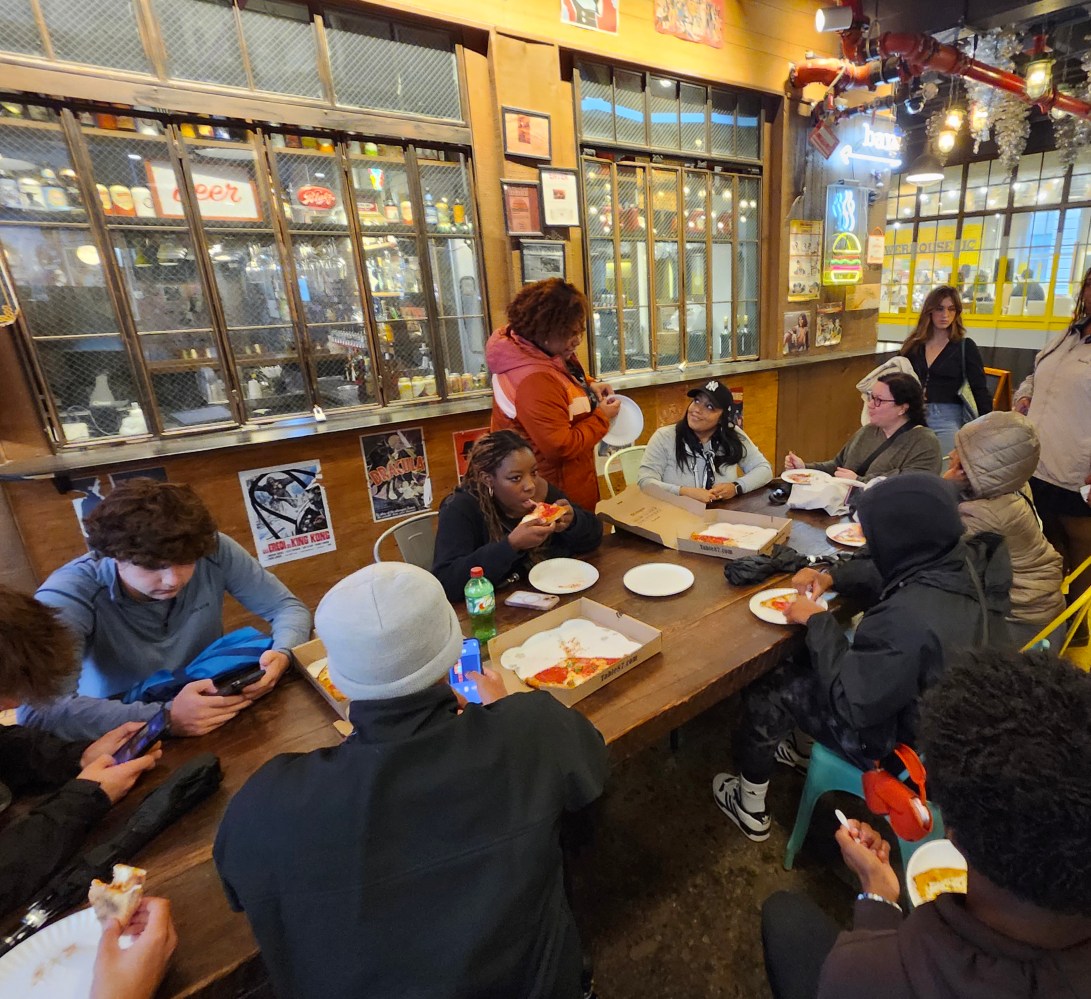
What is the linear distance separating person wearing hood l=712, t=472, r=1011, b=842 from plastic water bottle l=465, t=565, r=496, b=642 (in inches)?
34.4

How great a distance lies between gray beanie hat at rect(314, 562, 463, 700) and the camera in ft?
2.89

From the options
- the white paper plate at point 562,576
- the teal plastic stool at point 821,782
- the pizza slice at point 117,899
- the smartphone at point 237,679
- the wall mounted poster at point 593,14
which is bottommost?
the teal plastic stool at point 821,782

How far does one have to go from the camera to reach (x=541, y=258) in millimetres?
3998

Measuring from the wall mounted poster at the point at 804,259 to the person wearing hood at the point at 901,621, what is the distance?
4340mm

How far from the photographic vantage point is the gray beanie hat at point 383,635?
880mm

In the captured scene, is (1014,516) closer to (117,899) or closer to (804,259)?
(117,899)

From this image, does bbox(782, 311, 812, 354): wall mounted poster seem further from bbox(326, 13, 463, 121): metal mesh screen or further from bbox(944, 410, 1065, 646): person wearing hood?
bbox(944, 410, 1065, 646): person wearing hood

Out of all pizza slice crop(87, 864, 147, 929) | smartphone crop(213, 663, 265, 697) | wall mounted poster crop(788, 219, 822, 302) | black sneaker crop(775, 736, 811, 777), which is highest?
wall mounted poster crop(788, 219, 822, 302)

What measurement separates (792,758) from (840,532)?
3.05 ft

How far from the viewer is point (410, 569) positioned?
3.15ft

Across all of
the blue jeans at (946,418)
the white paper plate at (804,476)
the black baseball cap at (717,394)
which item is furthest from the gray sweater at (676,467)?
the blue jeans at (946,418)

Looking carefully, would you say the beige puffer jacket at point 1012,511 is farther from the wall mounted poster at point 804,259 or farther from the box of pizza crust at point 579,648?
the wall mounted poster at point 804,259

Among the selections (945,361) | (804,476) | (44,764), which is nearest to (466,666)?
(44,764)

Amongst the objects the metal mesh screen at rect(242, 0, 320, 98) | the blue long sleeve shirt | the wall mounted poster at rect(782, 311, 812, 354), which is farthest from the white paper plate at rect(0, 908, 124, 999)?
the wall mounted poster at rect(782, 311, 812, 354)
